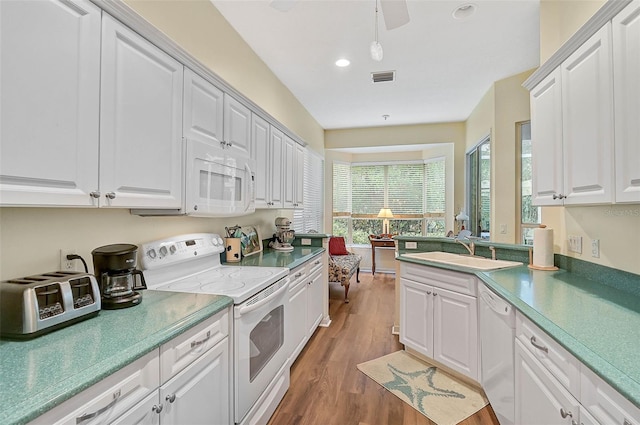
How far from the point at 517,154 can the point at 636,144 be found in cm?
272

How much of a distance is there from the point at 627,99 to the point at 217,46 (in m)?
2.61

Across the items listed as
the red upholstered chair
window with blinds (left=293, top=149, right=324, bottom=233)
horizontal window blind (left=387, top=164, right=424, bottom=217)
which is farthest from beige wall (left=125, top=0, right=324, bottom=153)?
horizontal window blind (left=387, top=164, right=424, bottom=217)

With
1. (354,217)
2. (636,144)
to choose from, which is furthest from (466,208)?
(636,144)

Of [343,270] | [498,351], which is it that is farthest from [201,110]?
[343,270]

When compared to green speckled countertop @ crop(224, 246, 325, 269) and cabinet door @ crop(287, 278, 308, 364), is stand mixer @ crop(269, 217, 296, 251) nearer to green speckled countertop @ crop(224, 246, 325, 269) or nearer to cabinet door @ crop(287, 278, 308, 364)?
green speckled countertop @ crop(224, 246, 325, 269)

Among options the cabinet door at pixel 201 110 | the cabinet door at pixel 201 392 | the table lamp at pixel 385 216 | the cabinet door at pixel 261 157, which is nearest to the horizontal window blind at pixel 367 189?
the table lamp at pixel 385 216

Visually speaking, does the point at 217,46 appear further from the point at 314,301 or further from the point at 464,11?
the point at 314,301

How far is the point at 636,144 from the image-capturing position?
114cm

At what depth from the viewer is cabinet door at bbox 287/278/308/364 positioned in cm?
238

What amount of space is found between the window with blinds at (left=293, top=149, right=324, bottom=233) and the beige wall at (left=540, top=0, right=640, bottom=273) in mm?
3032

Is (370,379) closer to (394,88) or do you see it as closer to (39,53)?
(39,53)

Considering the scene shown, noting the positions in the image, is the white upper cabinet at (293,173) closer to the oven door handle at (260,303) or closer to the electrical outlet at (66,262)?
the oven door handle at (260,303)

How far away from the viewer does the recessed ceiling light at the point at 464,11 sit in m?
2.34

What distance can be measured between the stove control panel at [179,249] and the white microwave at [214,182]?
0.23 meters
